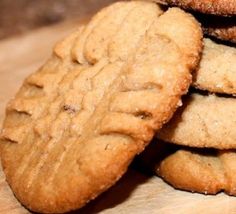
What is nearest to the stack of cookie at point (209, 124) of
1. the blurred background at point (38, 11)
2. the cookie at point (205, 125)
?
the cookie at point (205, 125)

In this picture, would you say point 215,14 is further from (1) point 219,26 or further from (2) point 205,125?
(2) point 205,125

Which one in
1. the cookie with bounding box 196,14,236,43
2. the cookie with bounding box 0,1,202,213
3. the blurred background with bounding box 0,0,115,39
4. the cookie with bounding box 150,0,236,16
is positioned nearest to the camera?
the cookie with bounding box 0,1,202,213

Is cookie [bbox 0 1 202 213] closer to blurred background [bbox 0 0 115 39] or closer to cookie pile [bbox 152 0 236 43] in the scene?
cookie pile [bbox 152 0 236 43]

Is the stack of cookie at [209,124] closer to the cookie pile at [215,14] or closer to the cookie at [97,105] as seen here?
the cookie pile at [215,14]

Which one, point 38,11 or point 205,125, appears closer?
point 205,125

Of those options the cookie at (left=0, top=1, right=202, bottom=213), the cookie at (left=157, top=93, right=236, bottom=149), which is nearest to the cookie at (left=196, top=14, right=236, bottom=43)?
the cookie at (left=0, top=1, right=202, bottom=213)

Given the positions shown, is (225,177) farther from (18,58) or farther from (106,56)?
(18,58)

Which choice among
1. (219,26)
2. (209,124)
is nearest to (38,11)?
(219,26)

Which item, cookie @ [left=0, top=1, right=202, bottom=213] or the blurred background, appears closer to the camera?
cookie @ [left=0, top=1, right=202, bottom=213]
